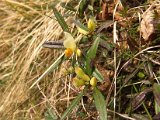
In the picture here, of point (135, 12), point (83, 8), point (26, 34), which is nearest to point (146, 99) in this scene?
point (135, 12)

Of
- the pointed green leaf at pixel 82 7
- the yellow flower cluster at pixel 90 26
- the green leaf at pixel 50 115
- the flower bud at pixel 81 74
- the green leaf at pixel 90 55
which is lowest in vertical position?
the green leaf at pixel 50 115

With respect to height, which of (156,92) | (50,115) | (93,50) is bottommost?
(50,115)

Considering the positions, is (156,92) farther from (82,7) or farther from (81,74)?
(82,7)

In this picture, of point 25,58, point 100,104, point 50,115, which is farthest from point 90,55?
point 25,58

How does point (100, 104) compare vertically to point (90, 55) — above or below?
below

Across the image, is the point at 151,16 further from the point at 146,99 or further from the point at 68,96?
the point at 68,96

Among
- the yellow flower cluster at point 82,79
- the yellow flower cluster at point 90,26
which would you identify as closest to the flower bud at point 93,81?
the yellow flower cluster at point 82,79

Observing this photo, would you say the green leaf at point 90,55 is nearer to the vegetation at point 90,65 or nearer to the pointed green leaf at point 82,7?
the vegetation at point 90,65

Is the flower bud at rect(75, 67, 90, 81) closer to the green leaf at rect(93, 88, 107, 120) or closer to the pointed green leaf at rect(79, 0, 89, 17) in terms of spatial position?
the green leaf at rect(93, 88, 107, 120)
